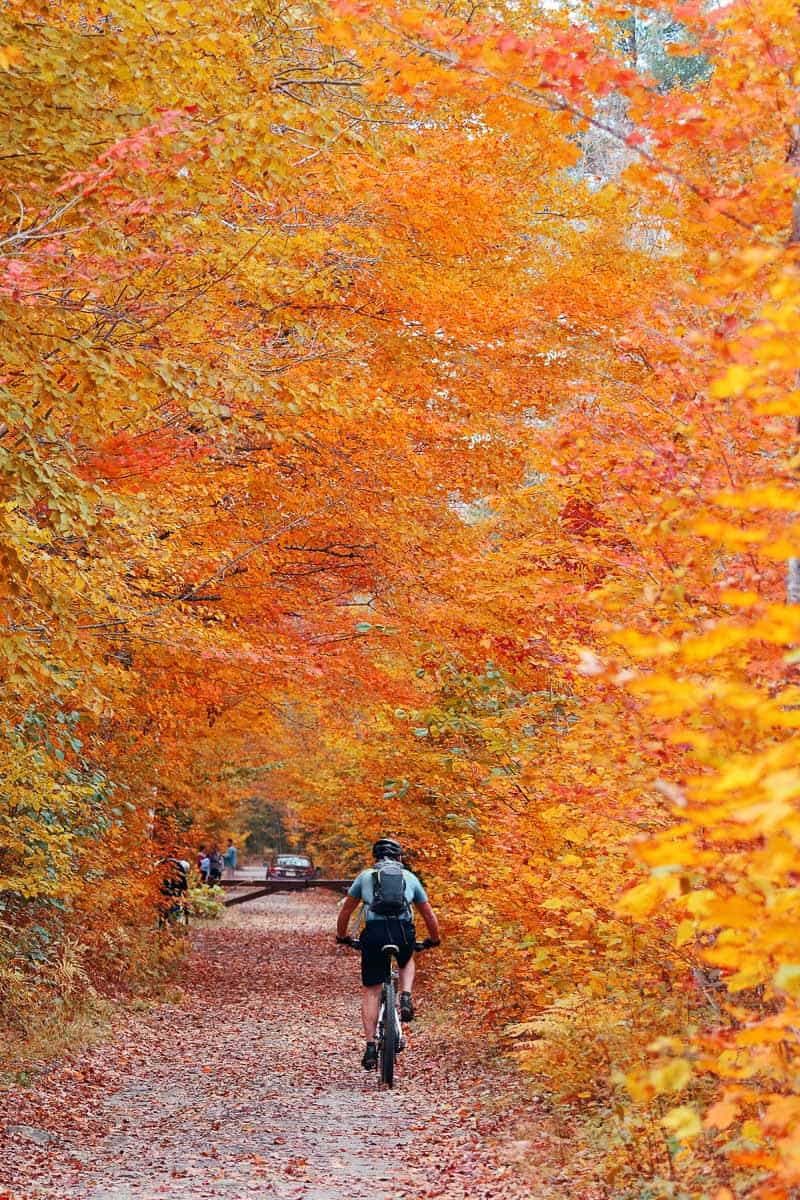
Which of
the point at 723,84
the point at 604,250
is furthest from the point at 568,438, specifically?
the point at 604,250

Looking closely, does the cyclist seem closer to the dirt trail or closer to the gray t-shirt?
the gray t-shirt

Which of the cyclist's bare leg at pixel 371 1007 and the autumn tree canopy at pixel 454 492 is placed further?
the cyclist's bare leg at pixel 371 1007

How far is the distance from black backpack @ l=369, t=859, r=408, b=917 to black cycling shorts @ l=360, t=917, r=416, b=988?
7cm

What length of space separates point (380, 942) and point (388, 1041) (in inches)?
29.3

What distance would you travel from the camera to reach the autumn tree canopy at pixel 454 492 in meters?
4.11

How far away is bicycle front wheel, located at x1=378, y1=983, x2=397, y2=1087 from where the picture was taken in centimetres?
948

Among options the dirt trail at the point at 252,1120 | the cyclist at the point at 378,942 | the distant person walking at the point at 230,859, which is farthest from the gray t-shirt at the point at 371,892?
the distant person walking at the point at 230,859

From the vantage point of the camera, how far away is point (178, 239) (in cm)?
684

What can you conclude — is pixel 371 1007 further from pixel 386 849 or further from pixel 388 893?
pixel 386 849

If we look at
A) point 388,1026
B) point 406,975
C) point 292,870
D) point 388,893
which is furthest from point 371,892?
point 292,870

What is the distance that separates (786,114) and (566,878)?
453cm

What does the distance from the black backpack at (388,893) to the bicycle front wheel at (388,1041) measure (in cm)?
55

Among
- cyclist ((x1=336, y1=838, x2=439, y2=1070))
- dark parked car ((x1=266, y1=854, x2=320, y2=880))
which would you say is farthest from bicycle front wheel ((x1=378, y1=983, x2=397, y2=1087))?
dark parked car ((x1=266, y1=854, x2=320, y2=880))

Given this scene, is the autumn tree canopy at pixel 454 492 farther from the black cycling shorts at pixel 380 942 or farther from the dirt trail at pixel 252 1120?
the dirt trail at pixel 252 1120
